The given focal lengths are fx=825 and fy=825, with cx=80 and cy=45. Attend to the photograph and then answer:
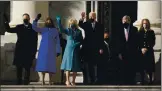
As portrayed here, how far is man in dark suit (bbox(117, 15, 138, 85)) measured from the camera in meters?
21.1

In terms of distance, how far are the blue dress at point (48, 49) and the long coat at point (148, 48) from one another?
2.18 m

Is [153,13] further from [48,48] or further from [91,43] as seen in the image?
[48,48]

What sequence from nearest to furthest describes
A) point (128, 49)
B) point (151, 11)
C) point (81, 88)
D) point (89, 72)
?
point (81, 88) → point (89, 72) → point (128, 49) → point (151, 11)

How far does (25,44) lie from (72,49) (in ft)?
4.10

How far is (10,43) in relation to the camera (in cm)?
2361

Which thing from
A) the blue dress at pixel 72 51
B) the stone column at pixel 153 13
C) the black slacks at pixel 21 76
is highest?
the stone column at pixel 153 13

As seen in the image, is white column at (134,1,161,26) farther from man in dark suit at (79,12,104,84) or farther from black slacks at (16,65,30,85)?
black slacks at (16,65,30,85)

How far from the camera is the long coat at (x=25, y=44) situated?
21047mm

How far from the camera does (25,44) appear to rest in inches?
832

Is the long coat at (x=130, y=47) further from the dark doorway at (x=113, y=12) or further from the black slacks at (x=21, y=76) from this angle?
the dark doorway at (x=113, y=12)

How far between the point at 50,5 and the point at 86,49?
213 inches

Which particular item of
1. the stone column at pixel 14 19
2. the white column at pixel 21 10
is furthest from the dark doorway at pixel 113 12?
the white column at pixel 21 10

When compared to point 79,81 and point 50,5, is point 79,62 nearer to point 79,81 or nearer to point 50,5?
point 79,81

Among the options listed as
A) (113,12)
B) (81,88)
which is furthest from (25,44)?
(113,12)
